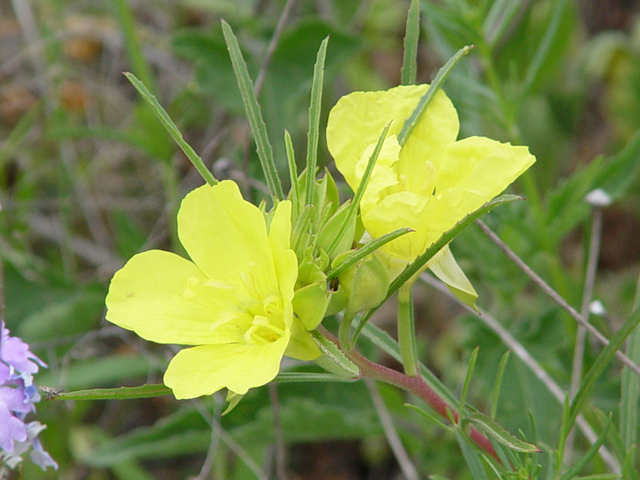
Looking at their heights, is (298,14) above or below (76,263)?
above

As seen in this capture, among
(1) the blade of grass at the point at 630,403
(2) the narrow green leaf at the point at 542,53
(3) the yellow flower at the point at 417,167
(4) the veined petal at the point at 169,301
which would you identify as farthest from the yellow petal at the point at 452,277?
(2) the narrow green leaf at the point at 542,53

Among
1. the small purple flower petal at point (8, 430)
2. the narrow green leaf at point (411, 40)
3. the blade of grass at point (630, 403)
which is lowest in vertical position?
the blade of grass at point (630, 403)

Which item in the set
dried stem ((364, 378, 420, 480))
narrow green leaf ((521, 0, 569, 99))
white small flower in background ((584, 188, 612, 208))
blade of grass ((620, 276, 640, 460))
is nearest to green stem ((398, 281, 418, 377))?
blade of grass ((620, 276, 640, 460))

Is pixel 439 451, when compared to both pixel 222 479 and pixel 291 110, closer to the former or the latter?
pixel 222 479

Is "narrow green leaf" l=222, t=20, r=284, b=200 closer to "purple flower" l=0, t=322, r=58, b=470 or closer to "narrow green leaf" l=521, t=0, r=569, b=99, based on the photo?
"purple flower" l=0, t=322, r=58, b=470

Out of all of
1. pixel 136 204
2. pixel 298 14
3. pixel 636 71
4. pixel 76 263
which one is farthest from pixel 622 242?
pixel 76 263

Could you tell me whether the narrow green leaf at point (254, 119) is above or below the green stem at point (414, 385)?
above

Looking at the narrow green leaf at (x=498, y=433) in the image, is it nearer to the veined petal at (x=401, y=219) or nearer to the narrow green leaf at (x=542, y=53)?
the veined petal at (x=401, y=219)
